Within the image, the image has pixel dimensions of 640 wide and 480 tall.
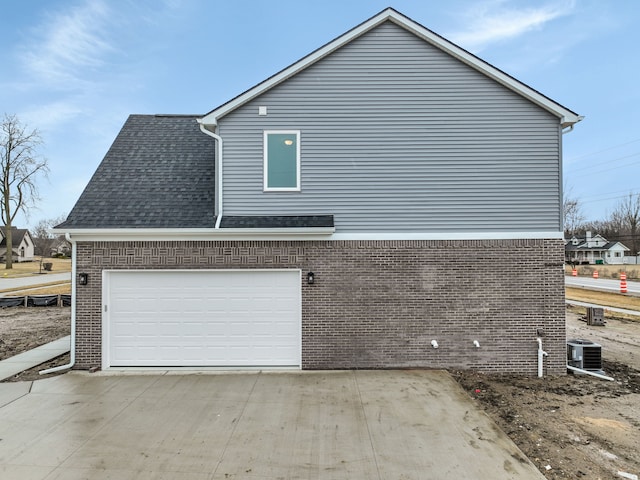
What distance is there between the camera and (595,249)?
231 ft

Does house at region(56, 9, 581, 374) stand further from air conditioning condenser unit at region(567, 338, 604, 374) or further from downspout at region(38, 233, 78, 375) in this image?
air conditioning condenser unit at region(567, 338, 604, 374)

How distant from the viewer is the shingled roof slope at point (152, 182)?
7875mm

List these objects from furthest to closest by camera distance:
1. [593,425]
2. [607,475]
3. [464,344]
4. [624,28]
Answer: [624,28], [464,344], [593,425], [607,475]

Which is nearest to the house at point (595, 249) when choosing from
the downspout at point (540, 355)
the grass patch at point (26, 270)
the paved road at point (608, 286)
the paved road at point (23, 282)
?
the paved road at point (608, 286)

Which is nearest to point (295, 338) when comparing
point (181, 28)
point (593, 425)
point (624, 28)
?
point (593, 425)

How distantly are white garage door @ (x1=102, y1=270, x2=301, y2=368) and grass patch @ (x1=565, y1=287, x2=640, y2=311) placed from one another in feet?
57.4

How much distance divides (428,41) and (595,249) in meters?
81.0

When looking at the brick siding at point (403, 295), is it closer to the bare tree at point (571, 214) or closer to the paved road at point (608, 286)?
the paved road at point (608, 286)

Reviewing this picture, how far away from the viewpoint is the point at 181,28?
1688 centimetres

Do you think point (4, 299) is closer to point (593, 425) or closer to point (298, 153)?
point (298, 153)

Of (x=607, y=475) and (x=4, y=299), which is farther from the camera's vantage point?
(x=4, y=299)

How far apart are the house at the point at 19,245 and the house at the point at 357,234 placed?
69.5m

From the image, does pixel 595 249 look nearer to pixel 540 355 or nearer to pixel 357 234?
pixel 540 355

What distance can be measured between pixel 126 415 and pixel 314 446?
10.1 feet
